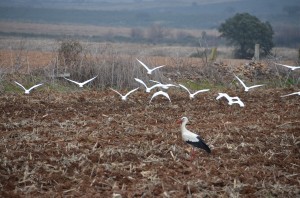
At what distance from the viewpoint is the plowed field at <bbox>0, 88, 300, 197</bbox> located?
6551 mm

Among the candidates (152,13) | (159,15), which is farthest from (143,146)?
(152,13)

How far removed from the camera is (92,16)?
101500 millimetres

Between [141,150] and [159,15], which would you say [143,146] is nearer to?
[141,150]

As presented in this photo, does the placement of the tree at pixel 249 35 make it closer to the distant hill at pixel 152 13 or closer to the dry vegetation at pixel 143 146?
the dry vegetation at pixel 143 146

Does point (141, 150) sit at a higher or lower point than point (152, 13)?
higher

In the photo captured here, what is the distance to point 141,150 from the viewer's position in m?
7.86

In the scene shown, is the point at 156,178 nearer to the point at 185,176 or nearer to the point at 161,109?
the point at 185,176

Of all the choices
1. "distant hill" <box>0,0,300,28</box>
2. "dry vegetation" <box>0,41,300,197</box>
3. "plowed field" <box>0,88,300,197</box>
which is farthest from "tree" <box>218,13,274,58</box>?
"distant hill" <box>0,0,300,28</box>

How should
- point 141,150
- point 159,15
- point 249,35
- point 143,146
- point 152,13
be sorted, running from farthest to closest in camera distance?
point 152,13, point 159,15, point 249,35, point 143,146, point 141,150

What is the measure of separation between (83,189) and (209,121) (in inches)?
168

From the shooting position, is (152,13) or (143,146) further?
(152,13)

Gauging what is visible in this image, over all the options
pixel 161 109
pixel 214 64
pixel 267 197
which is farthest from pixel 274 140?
pixel 214 64

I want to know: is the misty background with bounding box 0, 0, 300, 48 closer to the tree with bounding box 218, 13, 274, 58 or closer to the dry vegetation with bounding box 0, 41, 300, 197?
the tree with bounding box 218, 13, 274, 58

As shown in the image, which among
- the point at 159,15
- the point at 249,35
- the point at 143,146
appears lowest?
the point at 159,15
